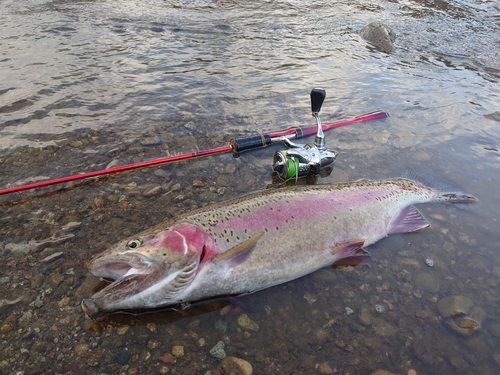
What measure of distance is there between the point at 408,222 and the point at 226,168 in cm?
238

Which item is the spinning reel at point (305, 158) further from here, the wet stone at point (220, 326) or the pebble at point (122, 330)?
the pebble at point (122, 330)

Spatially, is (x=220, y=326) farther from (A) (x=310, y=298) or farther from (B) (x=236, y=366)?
(A) (x=310, y=298)

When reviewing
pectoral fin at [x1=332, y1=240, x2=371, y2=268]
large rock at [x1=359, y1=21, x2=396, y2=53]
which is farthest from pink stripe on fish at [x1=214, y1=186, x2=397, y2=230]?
large rock at [x1=359, y1=21, x2=396, y2=53]

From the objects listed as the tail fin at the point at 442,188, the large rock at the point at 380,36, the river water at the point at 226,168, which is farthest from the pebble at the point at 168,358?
the large rock at the point at 380,36

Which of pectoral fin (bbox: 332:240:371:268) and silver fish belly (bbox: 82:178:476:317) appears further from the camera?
pectoral fin (bbox: 332:240:371:268)

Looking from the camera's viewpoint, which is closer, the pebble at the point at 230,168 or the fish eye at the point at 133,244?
the fish eye at the point at 133,244

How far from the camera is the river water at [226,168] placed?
2.72 metres

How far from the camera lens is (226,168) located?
4676 millimetres

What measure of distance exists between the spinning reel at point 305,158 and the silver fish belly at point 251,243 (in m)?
0.60

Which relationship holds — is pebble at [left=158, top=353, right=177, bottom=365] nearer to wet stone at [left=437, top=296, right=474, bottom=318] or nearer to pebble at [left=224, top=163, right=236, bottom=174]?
wet stone at [left=437, top=296, right=474, bottom=318]

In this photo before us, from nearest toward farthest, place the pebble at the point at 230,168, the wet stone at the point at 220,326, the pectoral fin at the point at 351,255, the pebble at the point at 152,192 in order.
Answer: the wet stone at the point at 220,326
the pectoral fin at the point at 351,255
the pebble at the point at 152,192
the pebble at the point at 230,168

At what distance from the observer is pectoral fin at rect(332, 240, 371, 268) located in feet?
11.2

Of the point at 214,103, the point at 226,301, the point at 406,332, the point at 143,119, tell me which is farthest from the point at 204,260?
the point at 214,103

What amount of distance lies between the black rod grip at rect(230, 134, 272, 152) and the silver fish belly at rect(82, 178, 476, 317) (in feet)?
4.04
